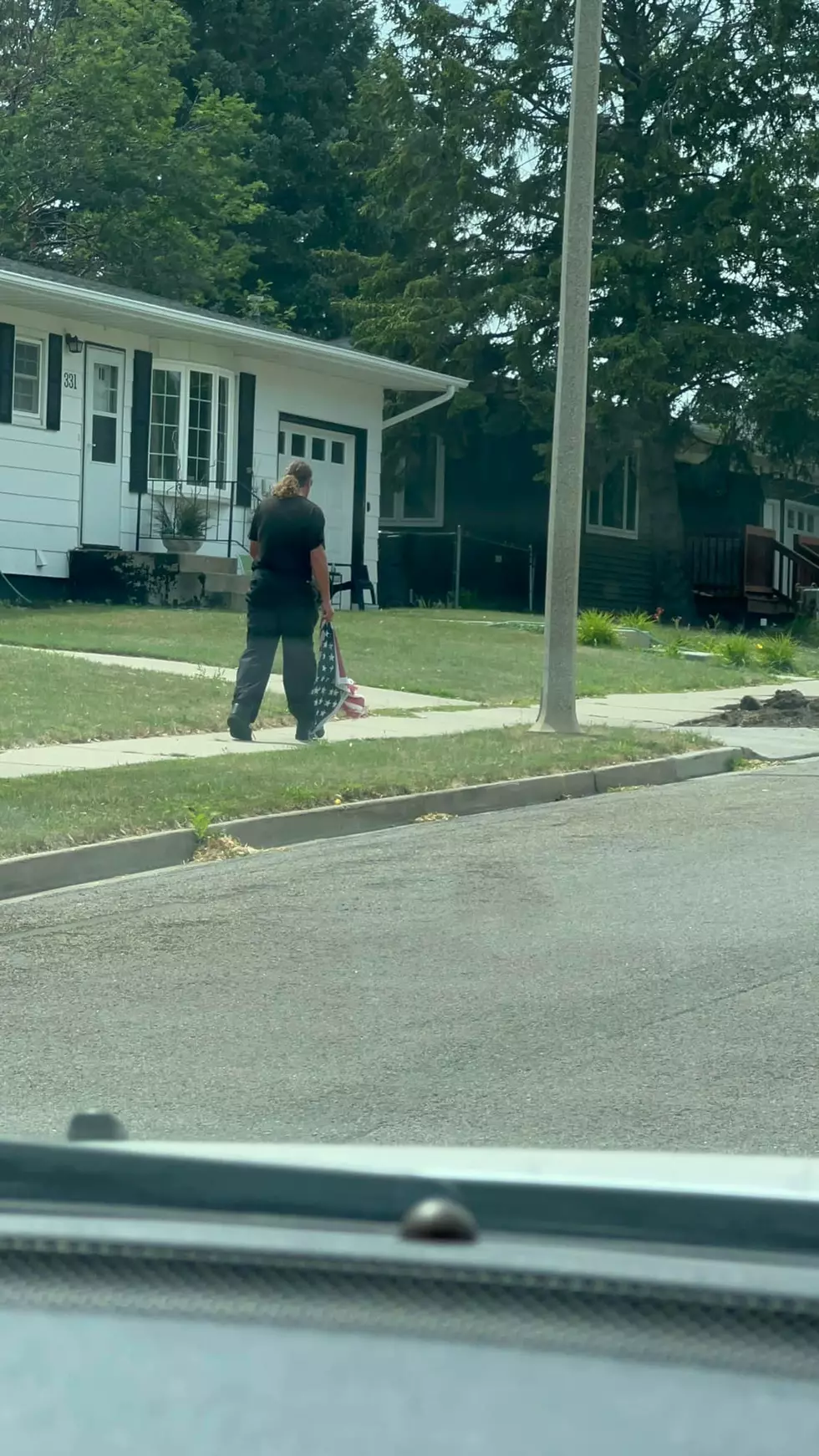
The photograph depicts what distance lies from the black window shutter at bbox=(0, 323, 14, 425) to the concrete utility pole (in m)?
11.0

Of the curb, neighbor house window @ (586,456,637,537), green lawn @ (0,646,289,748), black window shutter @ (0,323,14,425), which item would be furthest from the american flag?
neighbor house window @ (586,456,637,537)

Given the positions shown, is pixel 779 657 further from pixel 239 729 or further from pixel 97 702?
pixel 239 729

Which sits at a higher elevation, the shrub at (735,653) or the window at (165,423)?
the window at (165,423)

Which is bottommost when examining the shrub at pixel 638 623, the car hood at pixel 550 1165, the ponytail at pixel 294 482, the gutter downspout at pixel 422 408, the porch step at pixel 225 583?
the car hood at pixel 550 1165

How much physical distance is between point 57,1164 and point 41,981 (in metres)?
5.50

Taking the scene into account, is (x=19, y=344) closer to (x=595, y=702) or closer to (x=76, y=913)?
(x=595, y=702)

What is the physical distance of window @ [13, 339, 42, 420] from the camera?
2409cm

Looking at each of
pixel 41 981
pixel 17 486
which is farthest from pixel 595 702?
pixel 41 981

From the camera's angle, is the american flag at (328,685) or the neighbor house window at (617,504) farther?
the neighbor house window at (617,504)

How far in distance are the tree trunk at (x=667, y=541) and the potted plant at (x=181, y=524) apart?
975 cm

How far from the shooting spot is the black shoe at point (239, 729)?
13477mm

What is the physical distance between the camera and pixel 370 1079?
5586 mm

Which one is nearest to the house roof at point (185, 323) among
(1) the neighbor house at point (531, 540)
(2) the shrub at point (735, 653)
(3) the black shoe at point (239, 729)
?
(1) the neighbor house at point (531, 540)

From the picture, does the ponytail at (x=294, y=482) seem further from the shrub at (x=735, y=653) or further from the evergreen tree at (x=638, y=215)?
the evergreen tree at (x=638, y=215)
